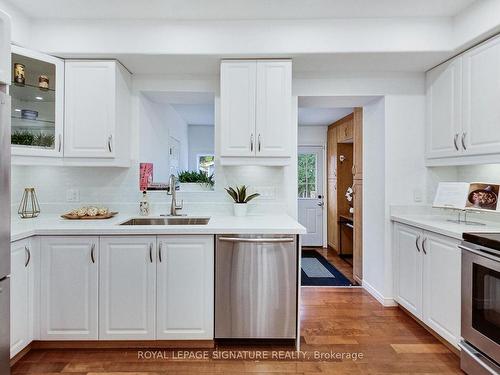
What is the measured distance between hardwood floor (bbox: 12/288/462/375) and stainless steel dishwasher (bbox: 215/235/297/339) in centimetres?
19

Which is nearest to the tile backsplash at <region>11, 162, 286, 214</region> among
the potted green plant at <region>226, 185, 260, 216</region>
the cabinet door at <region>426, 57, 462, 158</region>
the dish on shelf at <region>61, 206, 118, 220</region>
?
the potted green plant at <region>226, 185, 260, 216</region>

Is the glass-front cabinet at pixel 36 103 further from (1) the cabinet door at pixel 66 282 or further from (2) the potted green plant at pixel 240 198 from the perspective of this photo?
(2) the potted green plant at pixel 240 198

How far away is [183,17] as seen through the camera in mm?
2523

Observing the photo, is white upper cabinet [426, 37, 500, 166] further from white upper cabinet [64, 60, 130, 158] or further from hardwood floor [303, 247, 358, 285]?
white upper cabinet [64, 60, 130, 158]

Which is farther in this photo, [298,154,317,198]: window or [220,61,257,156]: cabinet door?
[298,154,317,198]: window

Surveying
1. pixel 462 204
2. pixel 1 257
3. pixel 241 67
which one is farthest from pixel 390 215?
pixel 1 257

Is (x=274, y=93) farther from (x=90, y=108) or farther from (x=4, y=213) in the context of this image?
(x=4, y=213)

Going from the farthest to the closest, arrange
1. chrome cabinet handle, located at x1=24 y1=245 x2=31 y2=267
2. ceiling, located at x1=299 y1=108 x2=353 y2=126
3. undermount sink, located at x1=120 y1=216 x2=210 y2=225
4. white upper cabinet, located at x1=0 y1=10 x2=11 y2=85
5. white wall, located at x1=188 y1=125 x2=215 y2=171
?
1. white wall, located at x1=188 y1=125 x2=215 y2=171
2. ceiling, located at x1=299 y1=108 x2=353 y2=126
3. undermount sink, located at x1=120 y1=216 x2=210 y2=225
4. chrome cabinet handle, located at x1=24 y1=245 x2=31 y2=267
5. white upper cabinet, located at x1=0 y1=10 x2=11 y2=85

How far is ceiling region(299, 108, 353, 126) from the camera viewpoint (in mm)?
4701

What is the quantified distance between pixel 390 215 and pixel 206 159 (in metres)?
3.41

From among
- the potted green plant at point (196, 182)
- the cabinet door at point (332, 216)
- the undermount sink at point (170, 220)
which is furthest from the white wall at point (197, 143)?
the undermount sink at point (170, 220)

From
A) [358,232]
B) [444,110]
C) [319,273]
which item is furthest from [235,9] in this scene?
[319,273]

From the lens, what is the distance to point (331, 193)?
5.81 metres

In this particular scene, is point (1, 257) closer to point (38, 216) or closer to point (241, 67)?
point (38, 216)
